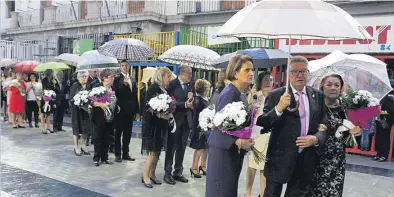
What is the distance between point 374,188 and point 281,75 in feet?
18.9

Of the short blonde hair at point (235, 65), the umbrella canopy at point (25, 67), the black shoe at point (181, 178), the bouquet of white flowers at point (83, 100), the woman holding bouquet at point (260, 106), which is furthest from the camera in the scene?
the umbrella canopy at point (25, 67)

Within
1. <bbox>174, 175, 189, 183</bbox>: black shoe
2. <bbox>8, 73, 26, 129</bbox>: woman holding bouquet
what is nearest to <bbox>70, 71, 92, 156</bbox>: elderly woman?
<bbox>174, 175, 189, 183</bbox>: black shoe

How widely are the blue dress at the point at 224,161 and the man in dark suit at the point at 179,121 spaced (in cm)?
258

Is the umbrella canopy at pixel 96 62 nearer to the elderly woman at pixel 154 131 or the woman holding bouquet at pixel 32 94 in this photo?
the elderly woman at pixel 154 131

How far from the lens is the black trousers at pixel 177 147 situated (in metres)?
6.54

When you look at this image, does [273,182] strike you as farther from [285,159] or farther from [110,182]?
[110,182]

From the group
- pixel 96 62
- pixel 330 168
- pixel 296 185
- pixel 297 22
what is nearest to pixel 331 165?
pixel 330 168

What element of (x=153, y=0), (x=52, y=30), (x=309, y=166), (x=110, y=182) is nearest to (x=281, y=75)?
(x=110, y=182)

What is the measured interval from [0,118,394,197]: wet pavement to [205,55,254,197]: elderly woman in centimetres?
230

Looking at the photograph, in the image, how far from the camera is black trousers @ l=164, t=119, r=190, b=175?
21.5 ft

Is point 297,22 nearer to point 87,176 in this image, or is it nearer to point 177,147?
point 177,147

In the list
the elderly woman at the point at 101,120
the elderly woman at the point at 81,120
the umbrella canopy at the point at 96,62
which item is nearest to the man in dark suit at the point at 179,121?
the elderly woman at the point at 101,120

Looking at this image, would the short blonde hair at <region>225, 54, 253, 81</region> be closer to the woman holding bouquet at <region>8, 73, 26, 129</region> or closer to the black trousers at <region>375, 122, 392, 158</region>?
the black trousers at <region>375, 122, 392, 158</region>

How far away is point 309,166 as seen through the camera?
152 inches
